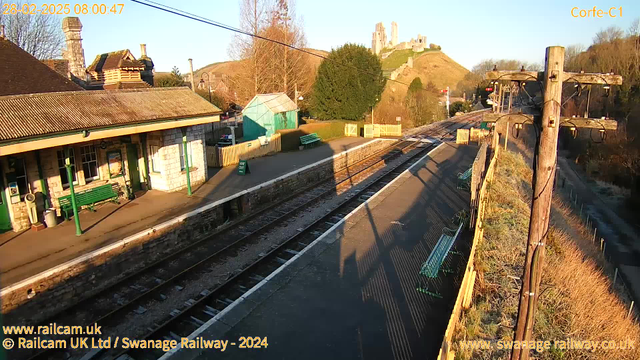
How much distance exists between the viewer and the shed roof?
80.5 feet

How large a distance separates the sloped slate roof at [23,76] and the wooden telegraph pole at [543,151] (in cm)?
1422

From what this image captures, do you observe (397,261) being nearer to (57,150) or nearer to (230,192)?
(230,192)

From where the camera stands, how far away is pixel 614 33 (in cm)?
4234

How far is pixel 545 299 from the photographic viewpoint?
8141mm

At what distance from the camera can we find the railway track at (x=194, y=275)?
26.8ft

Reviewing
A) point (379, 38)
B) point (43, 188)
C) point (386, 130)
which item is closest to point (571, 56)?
point (386, 130)

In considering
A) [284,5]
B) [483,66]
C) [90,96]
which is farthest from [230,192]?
[483,66]

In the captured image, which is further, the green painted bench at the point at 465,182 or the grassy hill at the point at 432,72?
the grassy hill at the point at 432,72

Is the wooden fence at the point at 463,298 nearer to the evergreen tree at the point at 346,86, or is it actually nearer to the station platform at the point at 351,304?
the station platform at the point at 351,304

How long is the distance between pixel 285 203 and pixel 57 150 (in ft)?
25.2

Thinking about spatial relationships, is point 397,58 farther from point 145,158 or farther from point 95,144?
point 95,144

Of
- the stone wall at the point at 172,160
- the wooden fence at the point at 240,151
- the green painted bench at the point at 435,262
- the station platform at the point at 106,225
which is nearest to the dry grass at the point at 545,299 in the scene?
the green painted bench at the point at 435,262

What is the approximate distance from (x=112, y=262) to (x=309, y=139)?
1705cm

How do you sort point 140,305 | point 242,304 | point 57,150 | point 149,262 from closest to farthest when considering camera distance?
1. point 242,304
2. point 140,305
3. point 149,262
4. point 57,150
